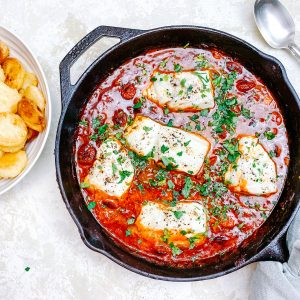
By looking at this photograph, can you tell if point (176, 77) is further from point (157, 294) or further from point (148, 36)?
point (157, 294)

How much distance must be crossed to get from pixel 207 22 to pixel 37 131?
149cm

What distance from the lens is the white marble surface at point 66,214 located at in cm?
375

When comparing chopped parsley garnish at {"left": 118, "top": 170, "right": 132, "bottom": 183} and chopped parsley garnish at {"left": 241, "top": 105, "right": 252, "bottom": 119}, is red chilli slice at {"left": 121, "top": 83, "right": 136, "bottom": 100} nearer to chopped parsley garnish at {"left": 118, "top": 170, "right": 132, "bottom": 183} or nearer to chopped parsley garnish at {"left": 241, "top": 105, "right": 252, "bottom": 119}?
chopped parsley garnish at {"left": 118, "top": 170, "right": 132, "bottom": 183}

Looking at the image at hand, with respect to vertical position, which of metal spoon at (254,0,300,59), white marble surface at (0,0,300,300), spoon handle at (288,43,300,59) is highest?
metal spoon at (254,0,300,59)

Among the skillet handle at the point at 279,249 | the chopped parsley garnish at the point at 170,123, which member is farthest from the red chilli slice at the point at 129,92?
the skillet handle at the point at 279,249

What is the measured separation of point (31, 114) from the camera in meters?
3.40

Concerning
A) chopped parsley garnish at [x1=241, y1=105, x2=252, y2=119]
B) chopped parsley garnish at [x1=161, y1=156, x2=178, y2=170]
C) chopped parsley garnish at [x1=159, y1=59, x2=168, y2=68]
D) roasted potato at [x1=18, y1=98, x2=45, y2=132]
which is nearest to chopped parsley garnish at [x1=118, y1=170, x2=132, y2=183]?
chopped parsley garnish at [x1=161, y1=156, x2=178, y2=170]

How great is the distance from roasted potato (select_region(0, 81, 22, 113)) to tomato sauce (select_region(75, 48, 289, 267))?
49 cm

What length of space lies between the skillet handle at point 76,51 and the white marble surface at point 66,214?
425 millimetres

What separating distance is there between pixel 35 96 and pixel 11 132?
0.30 meters

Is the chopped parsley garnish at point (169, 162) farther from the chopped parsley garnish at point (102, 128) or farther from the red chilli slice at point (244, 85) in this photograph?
the red chilli slice at point (244, 85)

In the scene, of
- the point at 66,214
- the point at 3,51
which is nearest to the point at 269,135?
the point at 66,214

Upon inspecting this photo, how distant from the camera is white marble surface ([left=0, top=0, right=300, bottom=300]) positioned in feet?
12.3

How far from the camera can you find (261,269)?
354 centimetres
